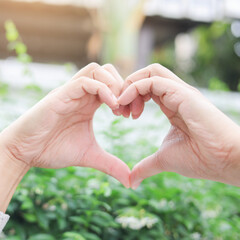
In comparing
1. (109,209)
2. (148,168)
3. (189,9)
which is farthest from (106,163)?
(189,9)

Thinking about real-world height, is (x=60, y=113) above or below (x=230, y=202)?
above

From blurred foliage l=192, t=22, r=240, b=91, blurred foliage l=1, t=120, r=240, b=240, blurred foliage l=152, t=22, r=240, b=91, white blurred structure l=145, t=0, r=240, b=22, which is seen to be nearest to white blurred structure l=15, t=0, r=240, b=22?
white blurred structure l=145, t=0, r=240, b=22

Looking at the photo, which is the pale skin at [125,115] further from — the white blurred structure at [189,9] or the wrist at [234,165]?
the white blurred structure at [189,9]

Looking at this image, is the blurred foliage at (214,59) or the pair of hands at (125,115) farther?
the blurred foliage at (214,59)

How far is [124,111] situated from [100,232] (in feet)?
1.86

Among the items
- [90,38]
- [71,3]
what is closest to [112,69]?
[71,3]

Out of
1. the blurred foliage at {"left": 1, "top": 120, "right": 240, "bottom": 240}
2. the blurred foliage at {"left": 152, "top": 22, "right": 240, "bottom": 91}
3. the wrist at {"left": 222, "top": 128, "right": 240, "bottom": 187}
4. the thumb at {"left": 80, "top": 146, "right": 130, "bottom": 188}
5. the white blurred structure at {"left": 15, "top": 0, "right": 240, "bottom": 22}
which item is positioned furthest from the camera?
the blurred foliage at {"left": 152, "top": 22, "right": 240, "bottom": 91}

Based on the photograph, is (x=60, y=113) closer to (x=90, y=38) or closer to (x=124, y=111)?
(x=124, y=111)

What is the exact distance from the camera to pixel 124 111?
121 cm

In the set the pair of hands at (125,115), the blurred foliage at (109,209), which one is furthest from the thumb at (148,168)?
the blurred foliage at (109,209)

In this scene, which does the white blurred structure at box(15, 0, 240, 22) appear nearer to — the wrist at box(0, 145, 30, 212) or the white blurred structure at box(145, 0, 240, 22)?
the white blurred structure at box(145, 0, 240, 22)

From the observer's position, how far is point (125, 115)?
1212 millimetres

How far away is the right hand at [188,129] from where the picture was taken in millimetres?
1060

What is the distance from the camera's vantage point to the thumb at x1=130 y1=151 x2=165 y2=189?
4.17ft
